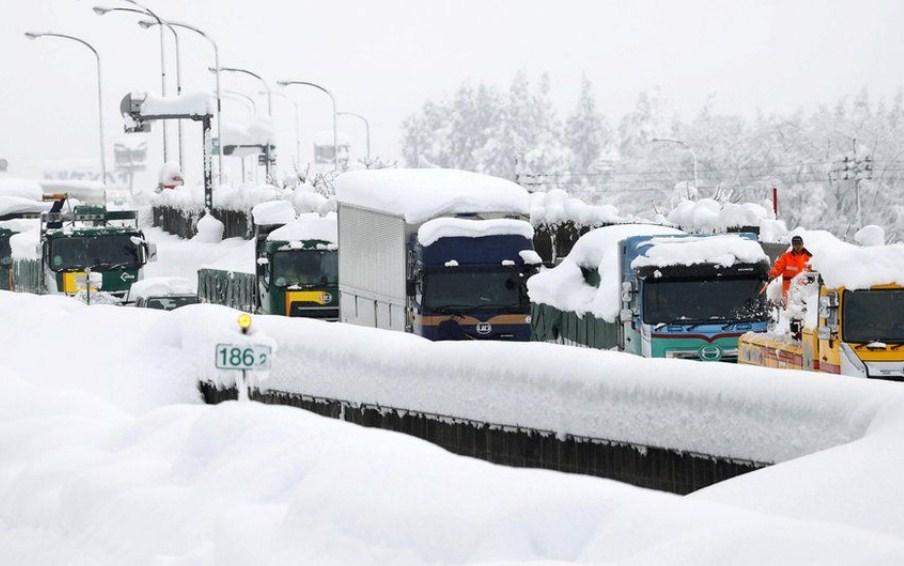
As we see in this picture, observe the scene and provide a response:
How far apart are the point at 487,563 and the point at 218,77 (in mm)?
60345

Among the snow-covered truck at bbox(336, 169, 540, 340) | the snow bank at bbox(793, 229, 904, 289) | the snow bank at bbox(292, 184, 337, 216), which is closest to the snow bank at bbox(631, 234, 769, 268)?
the snow bank at bbox(793, 229, 904, 289)

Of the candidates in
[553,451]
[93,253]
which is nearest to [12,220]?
[93,253]

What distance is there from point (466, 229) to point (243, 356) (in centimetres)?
1511

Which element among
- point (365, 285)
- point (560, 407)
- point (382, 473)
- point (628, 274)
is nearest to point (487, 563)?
point (382, 473)

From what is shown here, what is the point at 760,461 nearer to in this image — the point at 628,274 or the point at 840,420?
the point at 840,420

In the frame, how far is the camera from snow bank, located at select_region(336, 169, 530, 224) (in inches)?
1239

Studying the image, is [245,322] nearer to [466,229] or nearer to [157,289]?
[466,229]

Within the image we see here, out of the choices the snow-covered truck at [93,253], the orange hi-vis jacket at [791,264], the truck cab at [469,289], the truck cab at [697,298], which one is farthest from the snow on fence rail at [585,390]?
the snow-covered truck at [93,253]

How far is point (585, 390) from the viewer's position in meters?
17.6

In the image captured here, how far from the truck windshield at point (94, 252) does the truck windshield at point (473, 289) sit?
14.8 metres

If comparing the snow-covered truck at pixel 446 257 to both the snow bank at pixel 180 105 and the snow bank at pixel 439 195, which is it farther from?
the snow bank at pixel 180 105

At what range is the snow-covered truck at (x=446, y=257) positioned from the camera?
1179 inches

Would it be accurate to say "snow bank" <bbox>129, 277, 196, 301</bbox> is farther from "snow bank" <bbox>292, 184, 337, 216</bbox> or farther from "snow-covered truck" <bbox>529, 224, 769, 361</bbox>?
"snow bank" <bbox>292, 184, 337, 216</bbox>

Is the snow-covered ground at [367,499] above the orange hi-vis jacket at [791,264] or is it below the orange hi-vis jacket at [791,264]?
below
